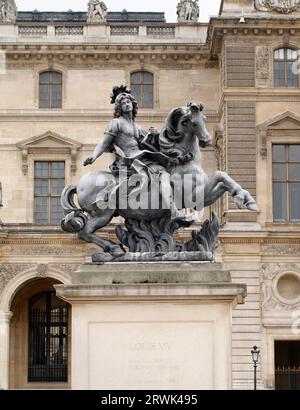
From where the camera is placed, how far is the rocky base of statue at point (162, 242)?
13227 mm

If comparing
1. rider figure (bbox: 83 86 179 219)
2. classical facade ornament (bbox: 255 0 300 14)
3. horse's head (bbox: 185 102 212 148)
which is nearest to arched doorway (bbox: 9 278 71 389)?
classical facade ornament (bbox: 255 0 300 14)

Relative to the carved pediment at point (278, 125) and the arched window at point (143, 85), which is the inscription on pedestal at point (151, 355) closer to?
the carved pediment at point (278, 125)

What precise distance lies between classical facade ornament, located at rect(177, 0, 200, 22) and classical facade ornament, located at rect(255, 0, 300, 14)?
4.78m

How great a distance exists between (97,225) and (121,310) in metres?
1.34

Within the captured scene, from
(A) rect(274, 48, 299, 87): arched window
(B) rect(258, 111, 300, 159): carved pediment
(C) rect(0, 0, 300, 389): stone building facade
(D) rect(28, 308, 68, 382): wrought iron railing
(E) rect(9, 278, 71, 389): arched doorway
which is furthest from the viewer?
(D) rect(28, 308, 68, 382): wrought iron railing

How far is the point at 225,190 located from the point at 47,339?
98.5 ft

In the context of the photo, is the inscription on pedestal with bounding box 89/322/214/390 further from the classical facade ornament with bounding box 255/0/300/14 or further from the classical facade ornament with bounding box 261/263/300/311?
the classical facade ornament with bounding box 255/0/300/14

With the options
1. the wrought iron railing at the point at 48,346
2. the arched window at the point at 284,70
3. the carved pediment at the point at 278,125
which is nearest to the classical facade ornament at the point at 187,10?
the arched window at the point at 284,70

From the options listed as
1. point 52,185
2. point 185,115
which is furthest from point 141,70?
point 185,115

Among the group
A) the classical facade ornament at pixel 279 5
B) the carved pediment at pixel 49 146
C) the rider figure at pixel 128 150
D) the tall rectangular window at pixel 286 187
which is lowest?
the rider figure at pixel 128 150

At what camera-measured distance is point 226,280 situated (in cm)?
1284

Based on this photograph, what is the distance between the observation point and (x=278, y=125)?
1554 inches

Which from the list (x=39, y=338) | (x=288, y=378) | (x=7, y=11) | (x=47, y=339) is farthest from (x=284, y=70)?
(x=39, y=338)

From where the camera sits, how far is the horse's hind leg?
1350 cm
